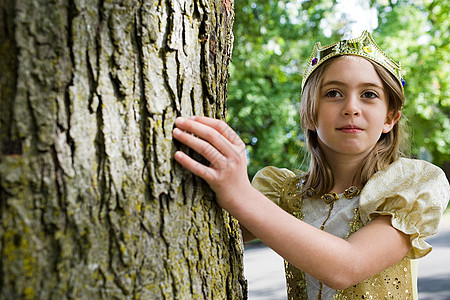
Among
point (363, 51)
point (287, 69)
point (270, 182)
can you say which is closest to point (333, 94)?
point (363, 51)

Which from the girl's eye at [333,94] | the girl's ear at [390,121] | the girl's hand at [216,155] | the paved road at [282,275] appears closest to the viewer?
the girl's hand at [216,155]

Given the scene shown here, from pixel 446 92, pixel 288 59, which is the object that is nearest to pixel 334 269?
pixel 288 59

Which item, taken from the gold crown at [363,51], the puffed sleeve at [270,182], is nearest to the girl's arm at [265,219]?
the puffed sleeve at [270,182]

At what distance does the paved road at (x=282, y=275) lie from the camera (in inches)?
267

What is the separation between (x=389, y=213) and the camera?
5.31ft

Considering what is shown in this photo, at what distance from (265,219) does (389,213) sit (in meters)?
0.57

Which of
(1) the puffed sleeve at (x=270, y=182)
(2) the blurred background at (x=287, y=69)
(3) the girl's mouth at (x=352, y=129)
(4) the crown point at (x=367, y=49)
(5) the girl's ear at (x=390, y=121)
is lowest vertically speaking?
(1) the puffed sleeve at (x=270, y=182)

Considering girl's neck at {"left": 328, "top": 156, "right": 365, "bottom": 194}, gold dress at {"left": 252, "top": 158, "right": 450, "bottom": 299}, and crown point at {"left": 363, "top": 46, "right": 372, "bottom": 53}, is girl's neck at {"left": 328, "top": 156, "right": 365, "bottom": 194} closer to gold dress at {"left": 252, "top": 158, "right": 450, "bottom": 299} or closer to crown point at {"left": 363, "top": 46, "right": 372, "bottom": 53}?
gold dress at {"left": 252, "top": 158, "right": 450, "bottom": 299}

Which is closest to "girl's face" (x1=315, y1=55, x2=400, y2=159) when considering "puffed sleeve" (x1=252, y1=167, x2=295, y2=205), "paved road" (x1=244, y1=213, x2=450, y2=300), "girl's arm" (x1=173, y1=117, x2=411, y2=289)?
"puffed sleeve" (x1=252, y1=167, x2=295, y2=205)

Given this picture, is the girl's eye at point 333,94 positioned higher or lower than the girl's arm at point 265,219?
higher

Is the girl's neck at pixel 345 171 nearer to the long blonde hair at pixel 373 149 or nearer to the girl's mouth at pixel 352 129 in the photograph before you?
the long blonde hair at pixel 373 149

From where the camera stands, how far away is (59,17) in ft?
3.43

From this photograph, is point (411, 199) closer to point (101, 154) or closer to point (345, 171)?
point (345, 171)

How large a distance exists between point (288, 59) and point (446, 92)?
18.3 ft
